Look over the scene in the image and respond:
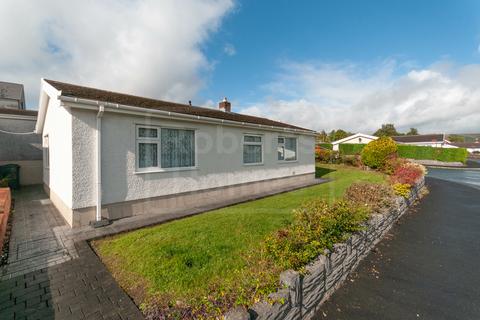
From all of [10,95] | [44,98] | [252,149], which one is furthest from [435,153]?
[10,95]

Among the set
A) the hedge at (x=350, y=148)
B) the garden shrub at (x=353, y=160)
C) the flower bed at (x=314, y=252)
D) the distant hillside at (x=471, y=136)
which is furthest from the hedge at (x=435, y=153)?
the distant hillside at (x=471, y=136)

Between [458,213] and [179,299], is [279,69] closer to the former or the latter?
[458,213]

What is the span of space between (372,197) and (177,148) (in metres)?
6.68

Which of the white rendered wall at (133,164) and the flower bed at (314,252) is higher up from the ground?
the white rendered wall at (133,164)

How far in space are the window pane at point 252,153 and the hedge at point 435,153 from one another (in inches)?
1357

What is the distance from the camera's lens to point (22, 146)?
43.8 feet

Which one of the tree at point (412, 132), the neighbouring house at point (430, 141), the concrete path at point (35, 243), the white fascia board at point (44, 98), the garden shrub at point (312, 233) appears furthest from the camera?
the tree at point (412, 132)

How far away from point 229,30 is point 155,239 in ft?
42.0

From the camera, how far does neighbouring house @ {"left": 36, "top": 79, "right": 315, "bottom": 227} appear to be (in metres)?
6.03

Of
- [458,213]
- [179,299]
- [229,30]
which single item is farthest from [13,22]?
[458,213]

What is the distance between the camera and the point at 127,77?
23.5m

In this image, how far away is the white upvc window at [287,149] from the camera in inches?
499

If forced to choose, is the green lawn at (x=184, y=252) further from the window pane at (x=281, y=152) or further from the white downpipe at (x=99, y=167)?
the window pane at (x=281, y=152)

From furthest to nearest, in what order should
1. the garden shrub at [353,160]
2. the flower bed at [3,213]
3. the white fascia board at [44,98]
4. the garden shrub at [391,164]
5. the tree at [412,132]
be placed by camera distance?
the tree at [412,132] < the garden shrub at [353,160] < the garden shrub at [391,164] < the white fascia board at [44,98] < the flower bed at [3,213]
